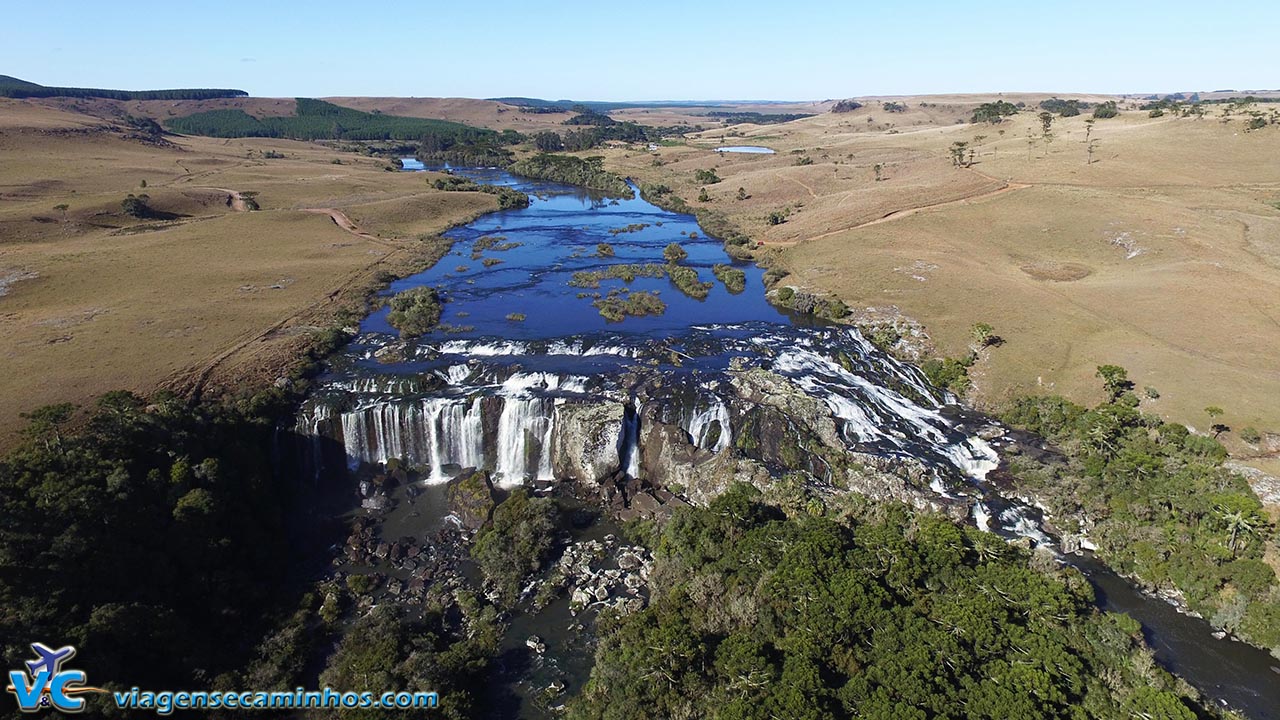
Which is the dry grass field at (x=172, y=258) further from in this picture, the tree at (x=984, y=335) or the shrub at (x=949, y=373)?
the tree at (x=984, y=335)

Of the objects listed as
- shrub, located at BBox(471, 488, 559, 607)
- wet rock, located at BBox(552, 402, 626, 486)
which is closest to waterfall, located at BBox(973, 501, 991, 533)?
wet rock, located at BBox(552, 402, 626, 486)

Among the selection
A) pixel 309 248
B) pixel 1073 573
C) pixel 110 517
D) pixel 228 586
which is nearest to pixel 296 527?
pixel 228 586

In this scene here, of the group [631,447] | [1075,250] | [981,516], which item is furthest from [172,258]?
[1075,250]

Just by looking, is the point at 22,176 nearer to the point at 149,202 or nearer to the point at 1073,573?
the point at 149,202

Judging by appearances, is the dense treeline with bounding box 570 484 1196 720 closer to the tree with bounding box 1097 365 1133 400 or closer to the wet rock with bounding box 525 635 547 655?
the wet rock with bounding box 525 635 547 655

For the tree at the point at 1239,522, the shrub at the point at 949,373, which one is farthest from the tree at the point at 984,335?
the tree at the point at 1239,522

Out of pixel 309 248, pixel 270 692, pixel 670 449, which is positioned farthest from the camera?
pixel 309 248
